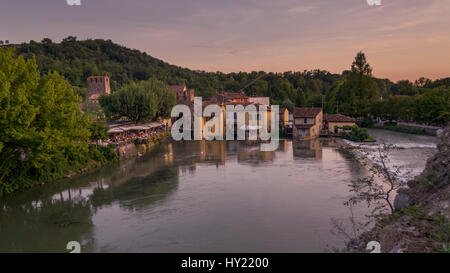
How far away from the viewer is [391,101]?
48562 millimetres

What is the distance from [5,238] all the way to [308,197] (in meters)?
12.1

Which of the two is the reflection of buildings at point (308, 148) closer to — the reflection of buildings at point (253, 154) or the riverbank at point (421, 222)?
the reflection of buildings at point (253, 154)

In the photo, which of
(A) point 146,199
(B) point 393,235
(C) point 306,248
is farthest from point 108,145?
(B) point 393,235

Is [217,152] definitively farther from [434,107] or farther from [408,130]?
[434,107]

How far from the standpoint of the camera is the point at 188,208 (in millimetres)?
14000

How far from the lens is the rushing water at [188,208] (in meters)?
10.6

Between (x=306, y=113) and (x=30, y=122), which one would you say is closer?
(x=30, y=122)

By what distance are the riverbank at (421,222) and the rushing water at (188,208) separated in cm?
→ 193

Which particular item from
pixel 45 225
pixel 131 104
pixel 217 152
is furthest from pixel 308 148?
pixel 45 225

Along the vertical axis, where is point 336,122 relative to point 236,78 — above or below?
below

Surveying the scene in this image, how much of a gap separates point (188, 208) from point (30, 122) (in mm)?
8623

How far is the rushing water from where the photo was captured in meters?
10.6
